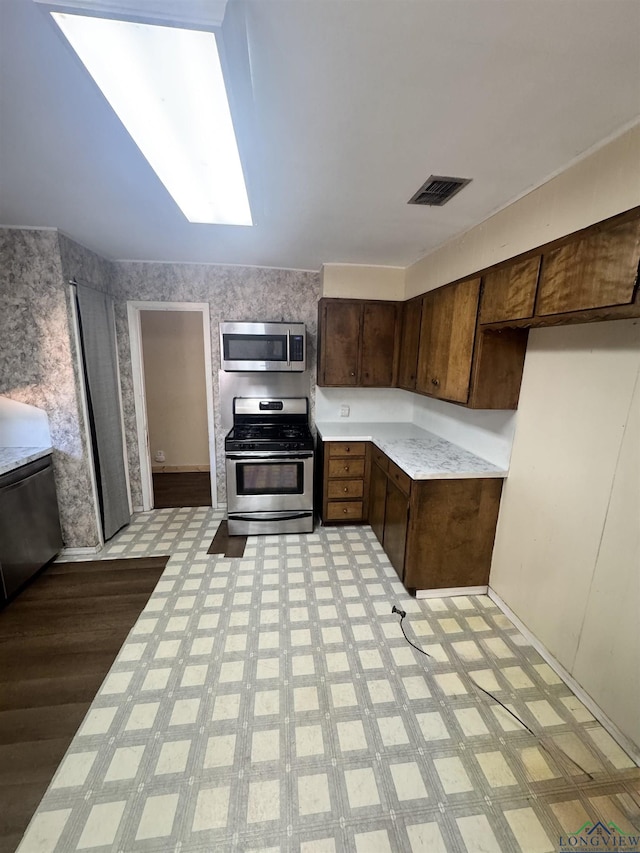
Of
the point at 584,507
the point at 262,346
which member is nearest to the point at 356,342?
the point at 262,346

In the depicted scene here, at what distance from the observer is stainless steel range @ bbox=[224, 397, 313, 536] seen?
2939mm

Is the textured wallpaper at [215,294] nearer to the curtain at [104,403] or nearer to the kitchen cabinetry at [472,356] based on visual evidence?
the curtain at [104,403]

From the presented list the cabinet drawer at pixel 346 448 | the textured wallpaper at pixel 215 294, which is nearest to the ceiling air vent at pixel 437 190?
the textured wallpaper at pixel 215 294

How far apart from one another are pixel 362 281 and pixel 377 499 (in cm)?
197

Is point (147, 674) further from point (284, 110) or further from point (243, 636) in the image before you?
point (284, 110)

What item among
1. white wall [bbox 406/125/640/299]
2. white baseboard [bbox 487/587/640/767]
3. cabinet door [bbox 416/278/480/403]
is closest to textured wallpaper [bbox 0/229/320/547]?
cabinet door [bbox 416/278/480/403]

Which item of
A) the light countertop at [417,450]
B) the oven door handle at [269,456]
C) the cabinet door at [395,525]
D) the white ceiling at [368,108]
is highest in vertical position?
the white ceiling at [368,108]

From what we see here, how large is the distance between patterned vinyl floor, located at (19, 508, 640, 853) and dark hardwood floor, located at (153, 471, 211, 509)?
5.42ft

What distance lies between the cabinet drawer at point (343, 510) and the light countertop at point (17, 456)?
2270mm

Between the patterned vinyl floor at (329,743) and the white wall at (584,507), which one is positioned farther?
the white wall at (584,507)

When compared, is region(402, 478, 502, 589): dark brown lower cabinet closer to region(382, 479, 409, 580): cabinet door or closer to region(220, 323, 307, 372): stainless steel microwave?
region(382, 479, 409, 580): cabinet door

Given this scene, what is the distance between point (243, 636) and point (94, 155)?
246 centimetres

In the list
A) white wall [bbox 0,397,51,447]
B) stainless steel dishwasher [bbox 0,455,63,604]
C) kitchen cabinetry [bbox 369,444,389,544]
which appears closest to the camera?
stainless steel dishwasher [bbox 0,455,63,604]

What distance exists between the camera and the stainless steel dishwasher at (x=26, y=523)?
2.12 meters
